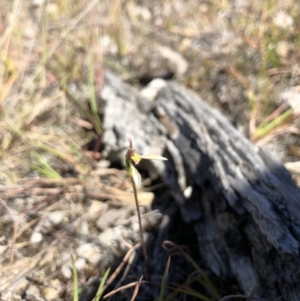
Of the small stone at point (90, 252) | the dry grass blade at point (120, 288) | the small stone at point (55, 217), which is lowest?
the dry grass blade at point (120, 288)

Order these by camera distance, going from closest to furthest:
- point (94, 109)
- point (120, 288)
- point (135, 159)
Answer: point (135, 159), point (120, 288), point (94, 109)

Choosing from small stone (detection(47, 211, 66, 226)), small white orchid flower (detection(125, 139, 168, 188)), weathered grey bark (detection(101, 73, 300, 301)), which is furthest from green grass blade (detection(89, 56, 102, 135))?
small white orchid flower (detection(125, 139, 168, 188))

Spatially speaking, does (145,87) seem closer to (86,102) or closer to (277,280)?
(86,102)

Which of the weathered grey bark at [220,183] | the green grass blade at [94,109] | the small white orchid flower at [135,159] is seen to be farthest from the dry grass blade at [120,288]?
the green grass blade at [94,109]

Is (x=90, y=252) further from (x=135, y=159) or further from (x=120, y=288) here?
(x=135, y=159)

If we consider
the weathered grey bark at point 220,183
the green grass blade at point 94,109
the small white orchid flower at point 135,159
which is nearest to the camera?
the small white orchid flower at point 135,159

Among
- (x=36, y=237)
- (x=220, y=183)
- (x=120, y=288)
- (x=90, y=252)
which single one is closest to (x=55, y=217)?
(x=36, y=237)

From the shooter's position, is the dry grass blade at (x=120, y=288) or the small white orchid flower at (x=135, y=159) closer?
the small white orchid flower at (x=135, y=159)

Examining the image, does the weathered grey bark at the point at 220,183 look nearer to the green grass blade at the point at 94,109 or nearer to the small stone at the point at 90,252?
the green grass blade at the point at 94,109
